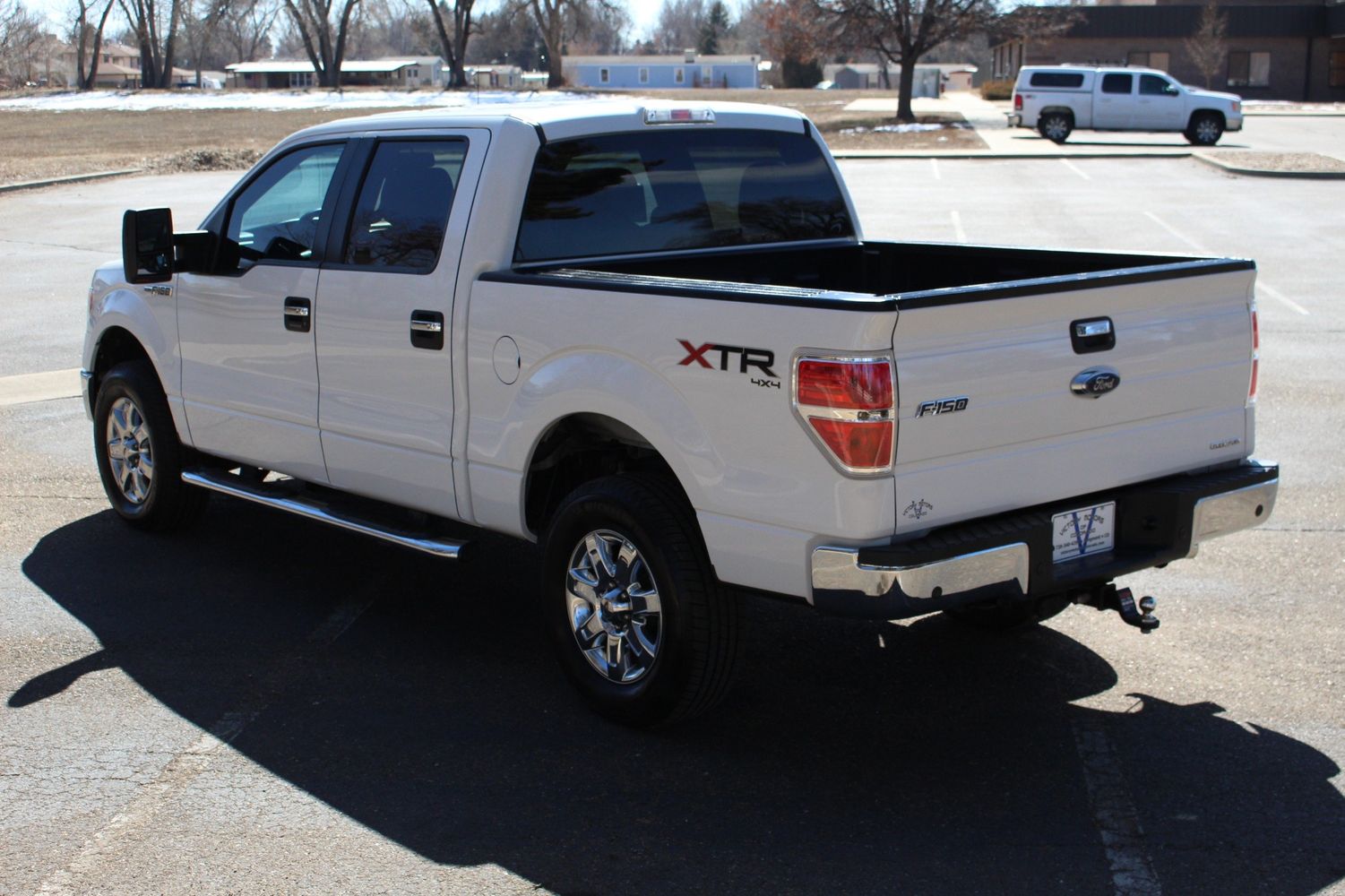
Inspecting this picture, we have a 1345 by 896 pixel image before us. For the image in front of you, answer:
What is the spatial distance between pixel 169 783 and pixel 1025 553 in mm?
2682

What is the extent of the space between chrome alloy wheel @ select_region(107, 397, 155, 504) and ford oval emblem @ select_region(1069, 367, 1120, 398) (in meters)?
4.47

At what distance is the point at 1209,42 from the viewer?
64.4 meters

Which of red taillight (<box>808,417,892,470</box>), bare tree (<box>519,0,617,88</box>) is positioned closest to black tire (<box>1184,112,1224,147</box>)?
red taillight (<box>808,417,892,470</box>)

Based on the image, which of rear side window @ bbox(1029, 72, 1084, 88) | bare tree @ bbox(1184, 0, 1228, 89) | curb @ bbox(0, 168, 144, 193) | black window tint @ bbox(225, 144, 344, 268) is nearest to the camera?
black window tint @ bbox(225, 144, 344, 268)

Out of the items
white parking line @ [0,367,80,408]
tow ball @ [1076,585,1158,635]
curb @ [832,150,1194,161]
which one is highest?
curb @ [832,150,1194,161]

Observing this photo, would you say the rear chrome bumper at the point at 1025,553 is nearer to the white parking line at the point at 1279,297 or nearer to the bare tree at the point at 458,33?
the white parking line at the point at 1279,297

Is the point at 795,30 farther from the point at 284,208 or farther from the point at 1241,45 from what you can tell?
the point at 284,208

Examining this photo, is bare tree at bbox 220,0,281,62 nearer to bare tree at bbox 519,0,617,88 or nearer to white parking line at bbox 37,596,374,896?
bare tree at bbox 519,0,617,88

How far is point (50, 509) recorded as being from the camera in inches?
299

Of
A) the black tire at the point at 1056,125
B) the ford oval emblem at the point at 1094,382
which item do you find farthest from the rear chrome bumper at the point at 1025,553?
the black tire at the point at 1056,125

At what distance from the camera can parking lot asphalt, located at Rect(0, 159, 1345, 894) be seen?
12.9 feet

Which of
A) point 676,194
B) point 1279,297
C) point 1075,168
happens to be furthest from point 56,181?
point 676,194

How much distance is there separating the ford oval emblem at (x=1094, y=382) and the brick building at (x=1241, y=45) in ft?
221

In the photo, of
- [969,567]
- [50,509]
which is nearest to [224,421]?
[50,509]
